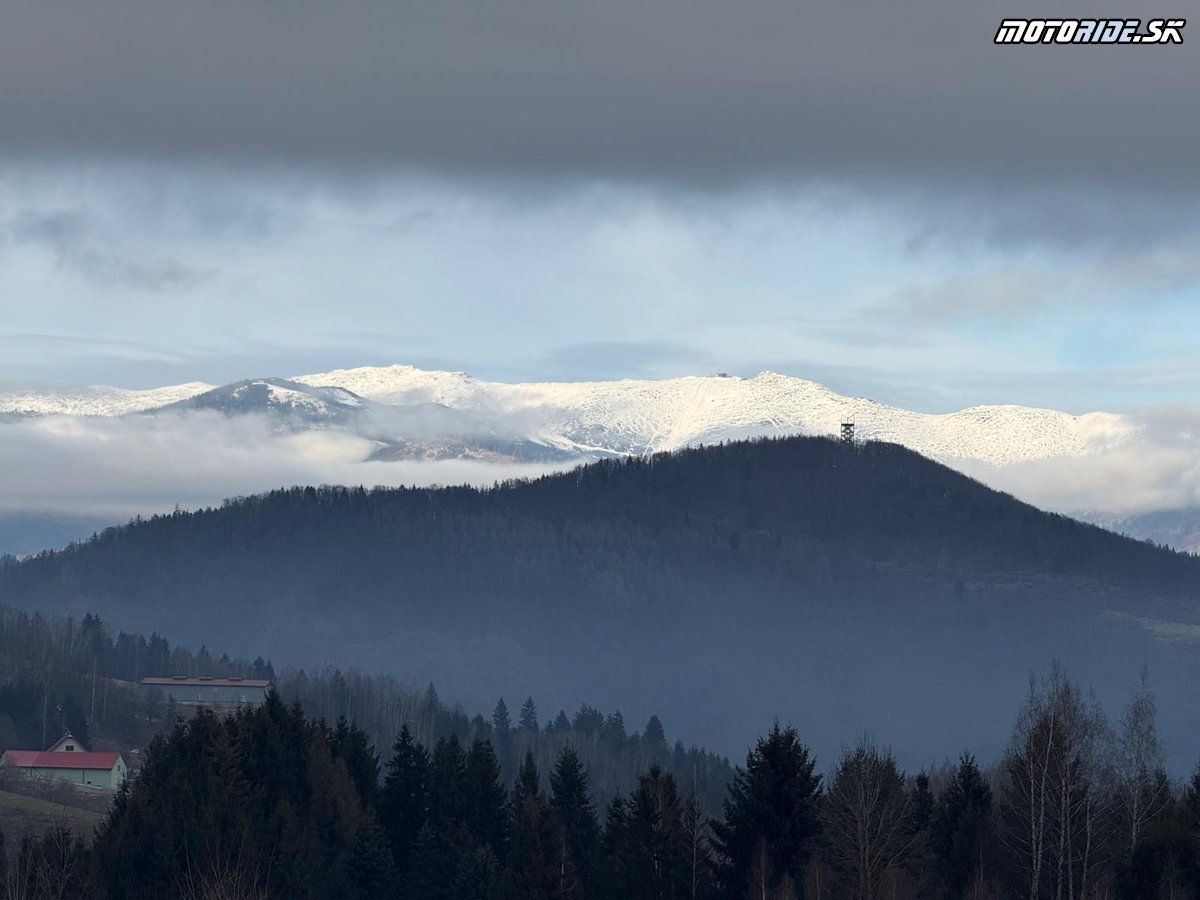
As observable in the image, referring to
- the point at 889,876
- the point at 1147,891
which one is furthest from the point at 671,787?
the point at 1147,891

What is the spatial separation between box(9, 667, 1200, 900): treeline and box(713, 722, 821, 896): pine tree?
0.11m

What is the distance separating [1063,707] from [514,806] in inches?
1330

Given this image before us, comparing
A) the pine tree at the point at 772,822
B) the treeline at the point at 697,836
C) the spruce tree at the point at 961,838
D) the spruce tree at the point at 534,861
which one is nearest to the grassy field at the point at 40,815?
the treeline at the point at 697,836

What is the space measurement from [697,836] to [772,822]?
18.1 ft

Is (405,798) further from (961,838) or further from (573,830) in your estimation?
(961,838)

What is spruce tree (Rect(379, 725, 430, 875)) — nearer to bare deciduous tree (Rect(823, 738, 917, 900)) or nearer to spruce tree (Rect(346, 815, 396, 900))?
spruce tree (Rect(346, 815, 396, 900))

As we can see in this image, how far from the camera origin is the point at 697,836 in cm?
10844

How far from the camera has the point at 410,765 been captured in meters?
125

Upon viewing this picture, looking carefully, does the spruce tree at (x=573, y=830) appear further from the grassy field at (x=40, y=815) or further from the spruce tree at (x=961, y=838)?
the grassy field at (x=40, y=815)

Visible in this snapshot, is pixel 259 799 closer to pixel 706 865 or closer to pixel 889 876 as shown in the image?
pixel 706 865

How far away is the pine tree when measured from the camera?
103625 mm

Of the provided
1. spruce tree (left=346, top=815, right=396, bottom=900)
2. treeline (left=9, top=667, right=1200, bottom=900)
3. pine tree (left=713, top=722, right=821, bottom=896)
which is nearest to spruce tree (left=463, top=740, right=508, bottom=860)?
treeline (left=9, top=667, right=1200, bottom=900)

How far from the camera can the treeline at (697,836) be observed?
99.7 meters

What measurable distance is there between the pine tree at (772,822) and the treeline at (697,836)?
4.1 inches
